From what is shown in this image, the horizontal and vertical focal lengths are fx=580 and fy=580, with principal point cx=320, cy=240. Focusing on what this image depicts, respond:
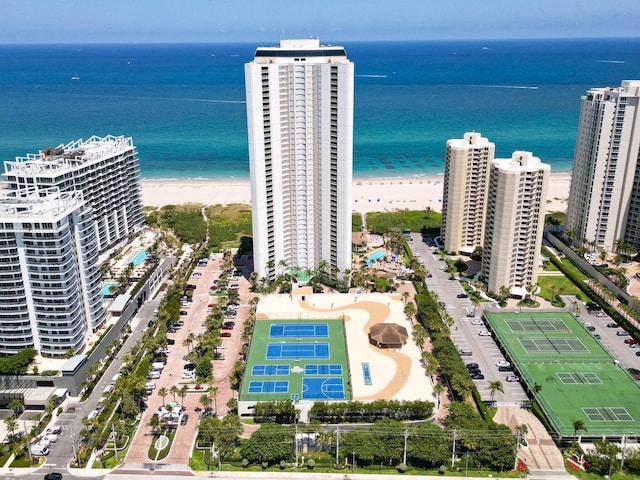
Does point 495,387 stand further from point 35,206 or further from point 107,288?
point 35,206

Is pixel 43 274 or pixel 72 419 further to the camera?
pixel 43 274

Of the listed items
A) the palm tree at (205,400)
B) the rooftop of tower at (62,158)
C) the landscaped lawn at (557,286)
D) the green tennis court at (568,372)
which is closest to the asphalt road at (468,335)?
the green tennis court at (568,372)

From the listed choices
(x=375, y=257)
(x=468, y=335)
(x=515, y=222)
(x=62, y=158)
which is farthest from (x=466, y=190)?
(x=62, y=158)

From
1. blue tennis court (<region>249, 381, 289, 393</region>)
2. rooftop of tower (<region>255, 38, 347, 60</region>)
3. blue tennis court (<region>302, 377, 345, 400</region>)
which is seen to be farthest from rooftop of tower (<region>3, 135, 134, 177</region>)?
→ blue tennis court (<region>302, 377, 345, 400</region>)

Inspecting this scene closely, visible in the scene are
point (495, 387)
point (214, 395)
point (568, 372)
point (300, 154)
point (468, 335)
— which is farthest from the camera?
point (300, 154)

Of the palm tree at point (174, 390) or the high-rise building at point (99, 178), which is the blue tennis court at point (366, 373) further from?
the high-rise building at point (99, 178)

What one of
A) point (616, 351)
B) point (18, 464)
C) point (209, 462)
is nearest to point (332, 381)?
point (209, 462)

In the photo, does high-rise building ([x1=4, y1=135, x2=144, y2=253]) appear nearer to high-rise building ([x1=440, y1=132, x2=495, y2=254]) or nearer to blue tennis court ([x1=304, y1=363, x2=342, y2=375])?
blue tennis court ([x1=304, y1=363, x2=342, y2=375])
